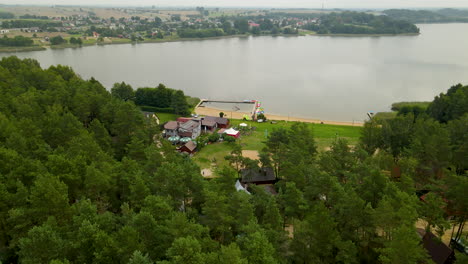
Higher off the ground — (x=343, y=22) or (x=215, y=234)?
(x=343, y=22)

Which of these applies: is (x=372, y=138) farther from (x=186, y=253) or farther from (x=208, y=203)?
(x=186, y=253)

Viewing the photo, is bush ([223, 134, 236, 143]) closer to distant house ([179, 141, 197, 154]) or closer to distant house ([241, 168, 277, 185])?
distant house ([179, 141, 197, 154])

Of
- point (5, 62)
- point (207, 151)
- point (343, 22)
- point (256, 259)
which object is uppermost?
point (343, 22)

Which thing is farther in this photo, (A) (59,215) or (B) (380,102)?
(B) (380,102)

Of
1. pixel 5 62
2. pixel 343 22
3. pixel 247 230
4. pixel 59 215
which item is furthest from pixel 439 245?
pixel 343 22

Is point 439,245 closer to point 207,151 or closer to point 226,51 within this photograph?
point 207,151

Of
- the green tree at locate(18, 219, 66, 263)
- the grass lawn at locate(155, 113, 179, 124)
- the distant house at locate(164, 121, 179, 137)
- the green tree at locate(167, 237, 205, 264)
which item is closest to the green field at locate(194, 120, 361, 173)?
the distant house at locate(164, 121, 179, 137)

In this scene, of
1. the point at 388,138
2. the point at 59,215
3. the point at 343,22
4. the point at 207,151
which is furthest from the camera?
the point at 343,22

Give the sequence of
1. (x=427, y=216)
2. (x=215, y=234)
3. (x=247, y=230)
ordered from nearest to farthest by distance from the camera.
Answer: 1. (x=247, y=230)
2. (x=215, y=234)
3. (x=427, y=216)
